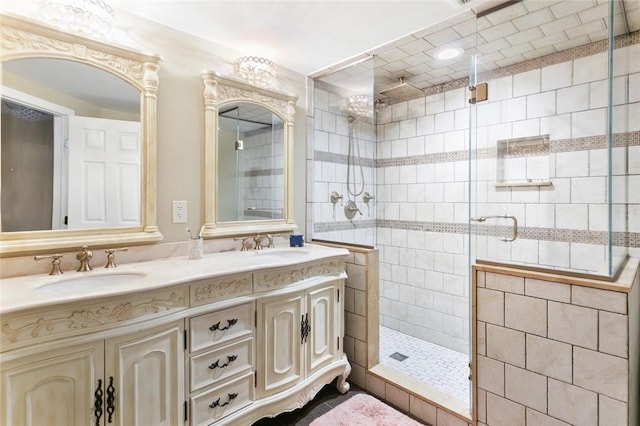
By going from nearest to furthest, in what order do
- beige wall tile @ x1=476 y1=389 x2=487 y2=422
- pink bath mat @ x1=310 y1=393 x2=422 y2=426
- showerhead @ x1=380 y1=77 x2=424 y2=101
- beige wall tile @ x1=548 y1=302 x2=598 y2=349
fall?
beige wall tile @ x1=548 y1=302 x2=598 y2=349, beige wall tile @ x1=476 y1=389 x2=487 y2=422, pink bath mat @ x1=310 y1=393 x2=422 y2=426, showerhead @ x1=380 y1=77 x2=424 y2=101

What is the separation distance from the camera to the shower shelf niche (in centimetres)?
226

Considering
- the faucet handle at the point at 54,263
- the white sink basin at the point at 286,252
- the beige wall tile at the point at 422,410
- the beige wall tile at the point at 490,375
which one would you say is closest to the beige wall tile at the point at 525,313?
the beige wall tile at the point at 490,375

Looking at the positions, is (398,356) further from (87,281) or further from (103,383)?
(87,281)

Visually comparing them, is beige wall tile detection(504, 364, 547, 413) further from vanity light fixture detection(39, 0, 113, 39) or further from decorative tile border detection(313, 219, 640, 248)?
vanity light fixture detection(39, 0, 113, 39)

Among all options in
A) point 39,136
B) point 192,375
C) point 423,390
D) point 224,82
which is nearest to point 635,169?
point 423,390

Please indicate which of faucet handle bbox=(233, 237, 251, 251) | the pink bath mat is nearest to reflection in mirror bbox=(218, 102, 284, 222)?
faucet handle bbox=(233, 237, 251, 251)

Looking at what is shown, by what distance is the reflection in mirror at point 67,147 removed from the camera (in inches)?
54.1

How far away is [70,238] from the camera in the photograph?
4.89 ft

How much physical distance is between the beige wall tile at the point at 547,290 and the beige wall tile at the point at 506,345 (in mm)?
211

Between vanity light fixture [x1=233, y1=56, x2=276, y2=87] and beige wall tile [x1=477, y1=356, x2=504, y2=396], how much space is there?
2.18 meters

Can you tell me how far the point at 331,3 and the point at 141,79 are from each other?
3.65ft

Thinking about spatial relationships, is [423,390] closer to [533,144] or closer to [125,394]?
[125,394]

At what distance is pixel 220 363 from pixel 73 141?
131 centimetres

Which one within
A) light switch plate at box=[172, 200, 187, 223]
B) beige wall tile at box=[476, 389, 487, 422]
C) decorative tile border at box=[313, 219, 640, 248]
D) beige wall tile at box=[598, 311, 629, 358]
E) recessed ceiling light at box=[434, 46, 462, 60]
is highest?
recessed ceiling light at box=[434, 46, 462, 60]
